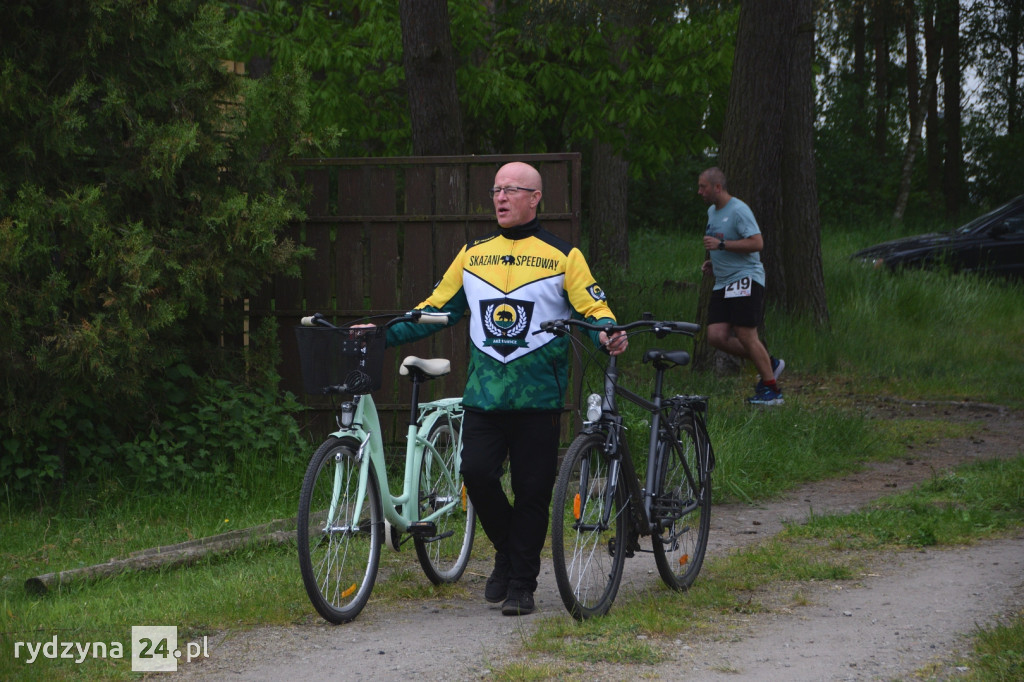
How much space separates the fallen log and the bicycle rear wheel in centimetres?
219

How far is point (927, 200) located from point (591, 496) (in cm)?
3144

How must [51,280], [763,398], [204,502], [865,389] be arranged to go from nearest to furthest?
[51,280] < [204,502] < [763,398] < [865,389]

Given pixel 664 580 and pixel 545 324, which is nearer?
pixel 545 324

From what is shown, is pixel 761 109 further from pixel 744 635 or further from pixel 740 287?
pixel 744 635

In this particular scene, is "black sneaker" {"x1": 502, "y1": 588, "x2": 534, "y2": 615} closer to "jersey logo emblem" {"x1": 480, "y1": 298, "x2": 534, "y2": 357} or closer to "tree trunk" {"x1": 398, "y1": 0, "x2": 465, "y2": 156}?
"jersey logo emblem" {"x1": 480, "y1": 298, "x2": 534, "y2": 357}

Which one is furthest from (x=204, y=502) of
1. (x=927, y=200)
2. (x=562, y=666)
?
(x=927, y=200)

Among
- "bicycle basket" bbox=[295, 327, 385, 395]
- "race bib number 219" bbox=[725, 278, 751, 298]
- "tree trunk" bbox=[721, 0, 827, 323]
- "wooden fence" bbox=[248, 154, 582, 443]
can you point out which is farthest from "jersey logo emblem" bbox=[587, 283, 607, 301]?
"tree trunk" bbox=[721, 0, 827, 323]

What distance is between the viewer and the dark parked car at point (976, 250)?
18.0 m

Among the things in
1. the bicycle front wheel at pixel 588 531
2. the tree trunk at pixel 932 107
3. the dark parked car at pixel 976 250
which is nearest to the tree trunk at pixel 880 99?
the tree trunk at pixel 932 107

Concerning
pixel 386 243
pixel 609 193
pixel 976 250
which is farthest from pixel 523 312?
pixel 609 193

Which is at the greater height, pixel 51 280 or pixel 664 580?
pixel 51 280

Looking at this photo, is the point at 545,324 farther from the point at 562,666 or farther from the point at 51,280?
the point at 51,280

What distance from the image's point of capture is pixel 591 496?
5270 millimetres

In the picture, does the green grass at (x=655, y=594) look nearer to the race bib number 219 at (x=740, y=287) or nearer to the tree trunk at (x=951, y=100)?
the race bib number 219 at (x=740, y=287)
